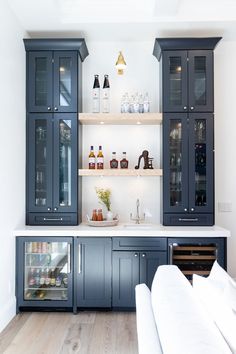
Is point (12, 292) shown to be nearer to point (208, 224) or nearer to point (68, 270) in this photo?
point (68, 270)

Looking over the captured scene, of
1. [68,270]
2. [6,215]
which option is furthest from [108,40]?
[68,270]

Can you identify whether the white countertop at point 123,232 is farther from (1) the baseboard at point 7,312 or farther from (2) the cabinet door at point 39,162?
(1) the baseboard at point 7,312

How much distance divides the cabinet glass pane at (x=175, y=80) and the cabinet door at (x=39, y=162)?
1.36 metres

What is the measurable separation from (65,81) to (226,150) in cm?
201

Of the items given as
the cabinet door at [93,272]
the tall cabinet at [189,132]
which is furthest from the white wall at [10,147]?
the tall cabinet at [189,132]

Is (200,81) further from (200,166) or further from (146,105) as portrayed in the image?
(200,166)

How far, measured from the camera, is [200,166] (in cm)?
346

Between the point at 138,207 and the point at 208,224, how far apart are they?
2.63 feet

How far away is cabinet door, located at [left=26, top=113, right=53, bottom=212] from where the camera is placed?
137 inches

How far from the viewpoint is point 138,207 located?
12.2 feet

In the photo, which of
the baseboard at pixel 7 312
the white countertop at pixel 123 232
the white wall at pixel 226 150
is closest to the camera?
the baseboard at pixel 7 312

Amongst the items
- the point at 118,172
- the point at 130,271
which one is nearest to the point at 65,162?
the point at 118,172

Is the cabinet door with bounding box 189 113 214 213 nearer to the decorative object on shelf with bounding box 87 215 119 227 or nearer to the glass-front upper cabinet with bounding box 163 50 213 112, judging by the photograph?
the glass-front upper cabinet with bounding box 163 50 213 112

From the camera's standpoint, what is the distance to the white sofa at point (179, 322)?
1046 millimetres
